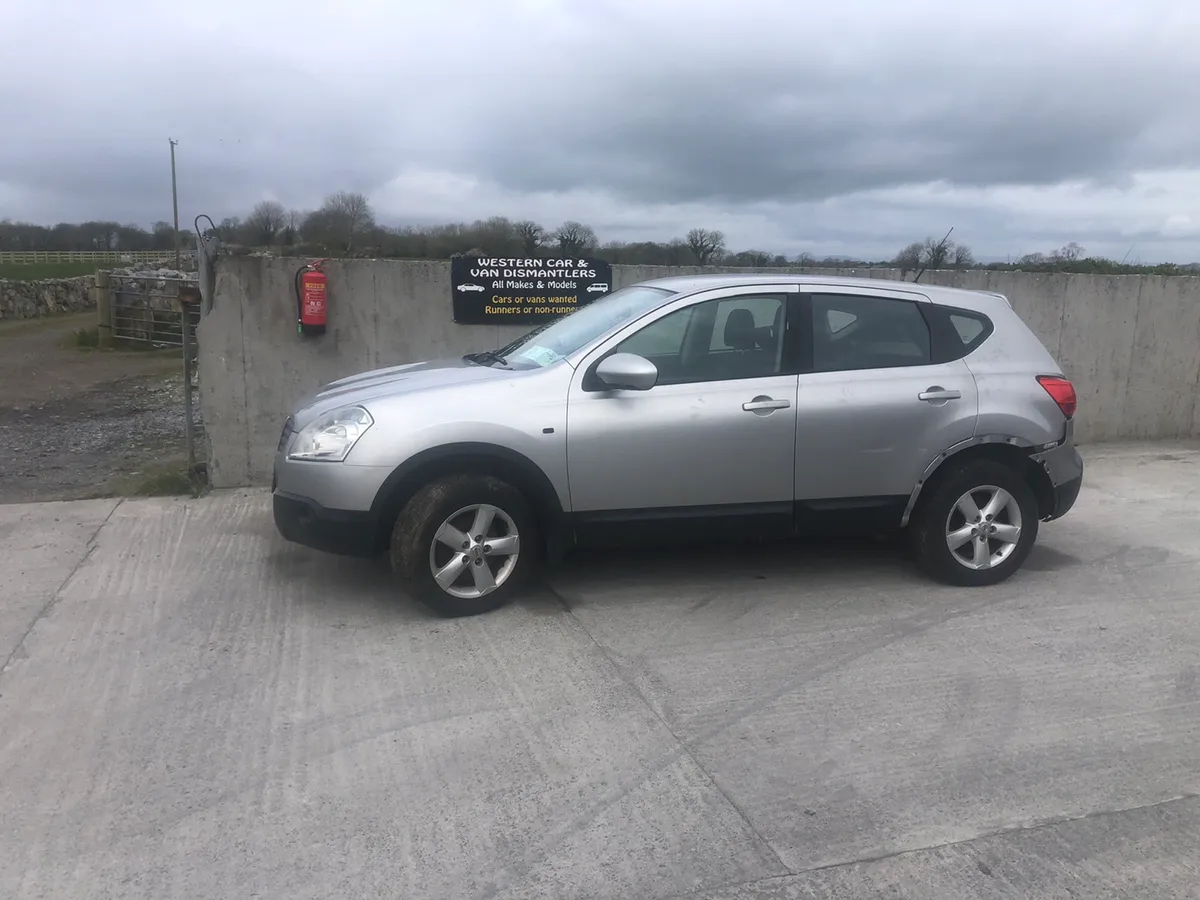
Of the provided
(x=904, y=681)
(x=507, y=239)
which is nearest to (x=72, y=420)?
(x=507, y=239)

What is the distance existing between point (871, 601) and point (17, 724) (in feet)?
13.6

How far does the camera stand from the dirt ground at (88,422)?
7.96 m

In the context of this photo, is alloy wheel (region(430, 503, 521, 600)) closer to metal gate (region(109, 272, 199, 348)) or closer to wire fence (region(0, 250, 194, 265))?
metal gate (region(109, 272, 199, 348))

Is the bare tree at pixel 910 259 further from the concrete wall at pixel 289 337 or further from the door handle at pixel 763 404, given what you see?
the door handle at pixel 763 404

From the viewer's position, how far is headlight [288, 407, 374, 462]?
16.1 ft

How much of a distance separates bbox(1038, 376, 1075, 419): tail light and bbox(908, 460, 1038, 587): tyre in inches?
20.5

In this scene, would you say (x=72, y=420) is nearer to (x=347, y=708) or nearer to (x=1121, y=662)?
(x=347, y=708)

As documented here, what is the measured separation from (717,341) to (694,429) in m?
0.56

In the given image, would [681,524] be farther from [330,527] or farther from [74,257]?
[74,257]

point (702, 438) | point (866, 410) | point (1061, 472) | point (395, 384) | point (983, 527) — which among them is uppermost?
point (395, 384)

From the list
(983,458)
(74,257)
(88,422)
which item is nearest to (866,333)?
(983,458)

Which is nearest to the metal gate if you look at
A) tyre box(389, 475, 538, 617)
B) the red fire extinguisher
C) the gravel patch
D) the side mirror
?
the gravel patch

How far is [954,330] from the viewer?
5.68m

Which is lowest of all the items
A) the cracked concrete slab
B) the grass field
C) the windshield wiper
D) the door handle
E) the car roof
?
the cracked concrete slab
